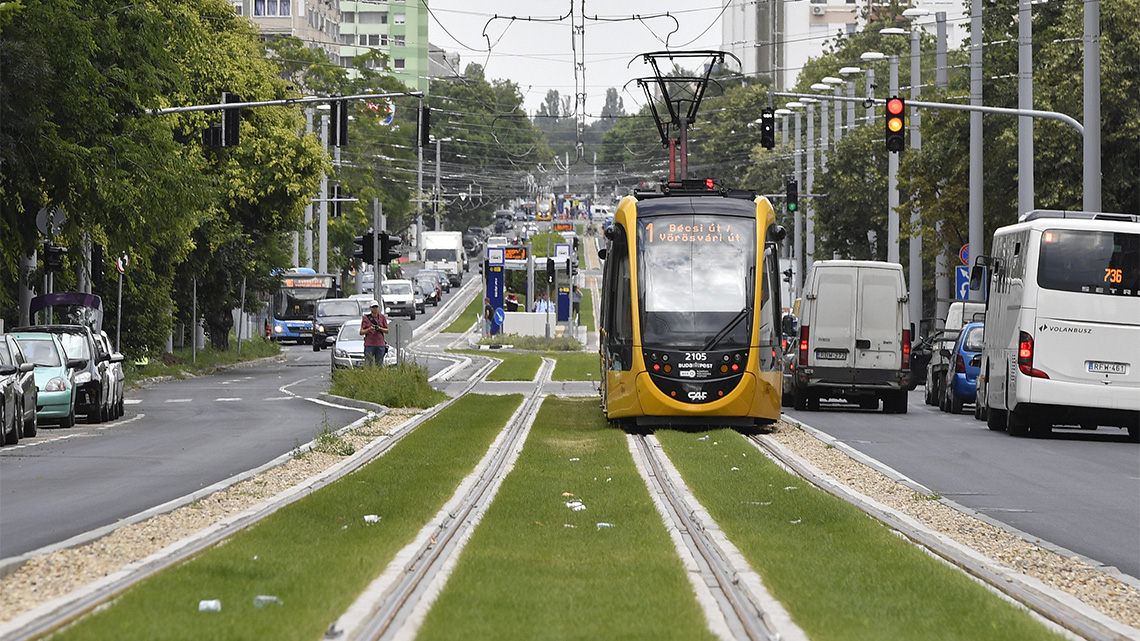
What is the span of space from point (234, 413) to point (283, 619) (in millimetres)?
22305

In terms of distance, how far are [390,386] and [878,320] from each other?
9.16 metres

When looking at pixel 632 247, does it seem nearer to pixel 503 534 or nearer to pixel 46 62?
pixel 46 62

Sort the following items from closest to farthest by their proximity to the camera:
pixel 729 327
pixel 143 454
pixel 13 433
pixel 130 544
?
pixel 130 544 → pixel 143 454 → pixel 13 433 → pixel 729 327

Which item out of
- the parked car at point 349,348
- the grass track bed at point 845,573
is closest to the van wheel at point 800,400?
the parked car at point 349,348

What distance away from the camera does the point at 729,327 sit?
24.3 meters

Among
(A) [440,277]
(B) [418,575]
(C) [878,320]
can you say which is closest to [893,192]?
(C) [878,320]

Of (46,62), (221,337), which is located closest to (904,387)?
(46,62)

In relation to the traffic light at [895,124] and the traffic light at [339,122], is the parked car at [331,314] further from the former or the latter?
the traffic light at [895,124]

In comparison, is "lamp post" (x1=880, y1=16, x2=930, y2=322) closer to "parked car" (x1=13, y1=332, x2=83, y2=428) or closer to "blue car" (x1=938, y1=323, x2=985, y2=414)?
"blue car" (x1=938, y1=323, x2=985, y2=414)

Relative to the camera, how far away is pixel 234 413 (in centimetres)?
3023

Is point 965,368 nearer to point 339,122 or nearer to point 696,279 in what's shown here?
point 696,279

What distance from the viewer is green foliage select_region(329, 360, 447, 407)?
30297 mm

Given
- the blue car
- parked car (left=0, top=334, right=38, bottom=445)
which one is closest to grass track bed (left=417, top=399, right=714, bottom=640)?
parked car (left=0, top=334, right=38, bottom=445)

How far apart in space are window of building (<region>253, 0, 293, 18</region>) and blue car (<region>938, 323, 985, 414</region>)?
360 feet
